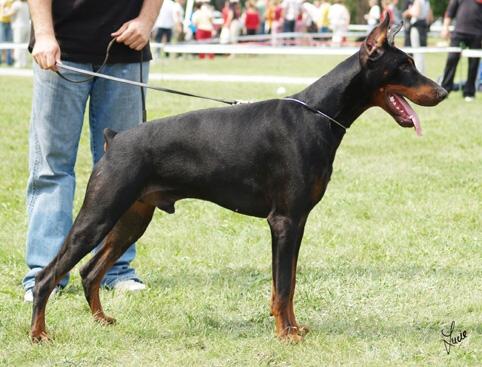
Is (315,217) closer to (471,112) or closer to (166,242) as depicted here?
(166,242)

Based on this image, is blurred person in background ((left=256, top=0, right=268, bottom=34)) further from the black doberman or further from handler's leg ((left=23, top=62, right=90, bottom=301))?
the black doberman

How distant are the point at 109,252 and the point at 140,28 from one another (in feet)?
4.14

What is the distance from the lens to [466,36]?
1549 centimetres

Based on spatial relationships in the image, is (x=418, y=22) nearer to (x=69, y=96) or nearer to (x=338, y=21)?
(x=338, y=21)

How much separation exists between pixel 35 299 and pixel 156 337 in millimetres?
647

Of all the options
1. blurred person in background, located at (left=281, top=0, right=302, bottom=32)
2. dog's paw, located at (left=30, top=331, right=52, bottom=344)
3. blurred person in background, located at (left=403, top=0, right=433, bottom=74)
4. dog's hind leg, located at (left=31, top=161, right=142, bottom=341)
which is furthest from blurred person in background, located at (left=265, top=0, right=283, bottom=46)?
dog's paw, located at (left=30, top=331, right=52, bottom=344)

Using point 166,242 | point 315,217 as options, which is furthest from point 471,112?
point 166,242

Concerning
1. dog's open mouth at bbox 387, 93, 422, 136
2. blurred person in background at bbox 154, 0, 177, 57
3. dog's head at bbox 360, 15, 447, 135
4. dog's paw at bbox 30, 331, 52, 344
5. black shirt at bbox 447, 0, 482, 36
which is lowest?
blurred person in background at bbox 154, 0, 177, 57

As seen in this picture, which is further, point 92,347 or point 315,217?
point 315,217

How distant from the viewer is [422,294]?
5.32 meters

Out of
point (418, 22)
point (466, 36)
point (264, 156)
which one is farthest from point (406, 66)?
point (418, 22)
